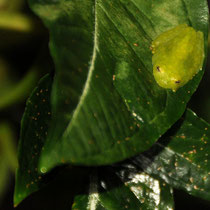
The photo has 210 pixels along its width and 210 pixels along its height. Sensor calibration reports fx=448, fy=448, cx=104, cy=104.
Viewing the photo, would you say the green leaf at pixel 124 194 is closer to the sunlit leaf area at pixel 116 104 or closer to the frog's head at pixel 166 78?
the sunlit leaf area at pixel 116 104

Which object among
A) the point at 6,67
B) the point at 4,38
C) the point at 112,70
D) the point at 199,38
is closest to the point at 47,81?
the point at 112,70

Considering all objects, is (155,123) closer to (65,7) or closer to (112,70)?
(112,70)

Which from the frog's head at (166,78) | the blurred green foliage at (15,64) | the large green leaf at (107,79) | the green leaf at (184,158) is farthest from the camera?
the blurred green foliage at (15,64)

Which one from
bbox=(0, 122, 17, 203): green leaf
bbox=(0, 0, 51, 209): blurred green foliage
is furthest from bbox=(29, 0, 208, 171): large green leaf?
bbox=(0, 122, 17, 203): green leaf

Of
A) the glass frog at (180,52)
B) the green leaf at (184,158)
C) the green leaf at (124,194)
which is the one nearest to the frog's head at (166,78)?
the glass frog at (180,52)

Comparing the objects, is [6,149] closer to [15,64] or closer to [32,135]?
[15,64]

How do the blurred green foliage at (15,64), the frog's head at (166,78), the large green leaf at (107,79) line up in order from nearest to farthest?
the large green leaf at (107,79)
the frog's head at (166,78)
the blurred green foliage at (15,64)

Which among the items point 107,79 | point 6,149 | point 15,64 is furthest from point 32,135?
point 15,64

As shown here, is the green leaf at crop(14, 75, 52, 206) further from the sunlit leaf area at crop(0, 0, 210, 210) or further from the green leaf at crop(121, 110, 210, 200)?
the green leaf at crop(121, 110, 210, 200)
